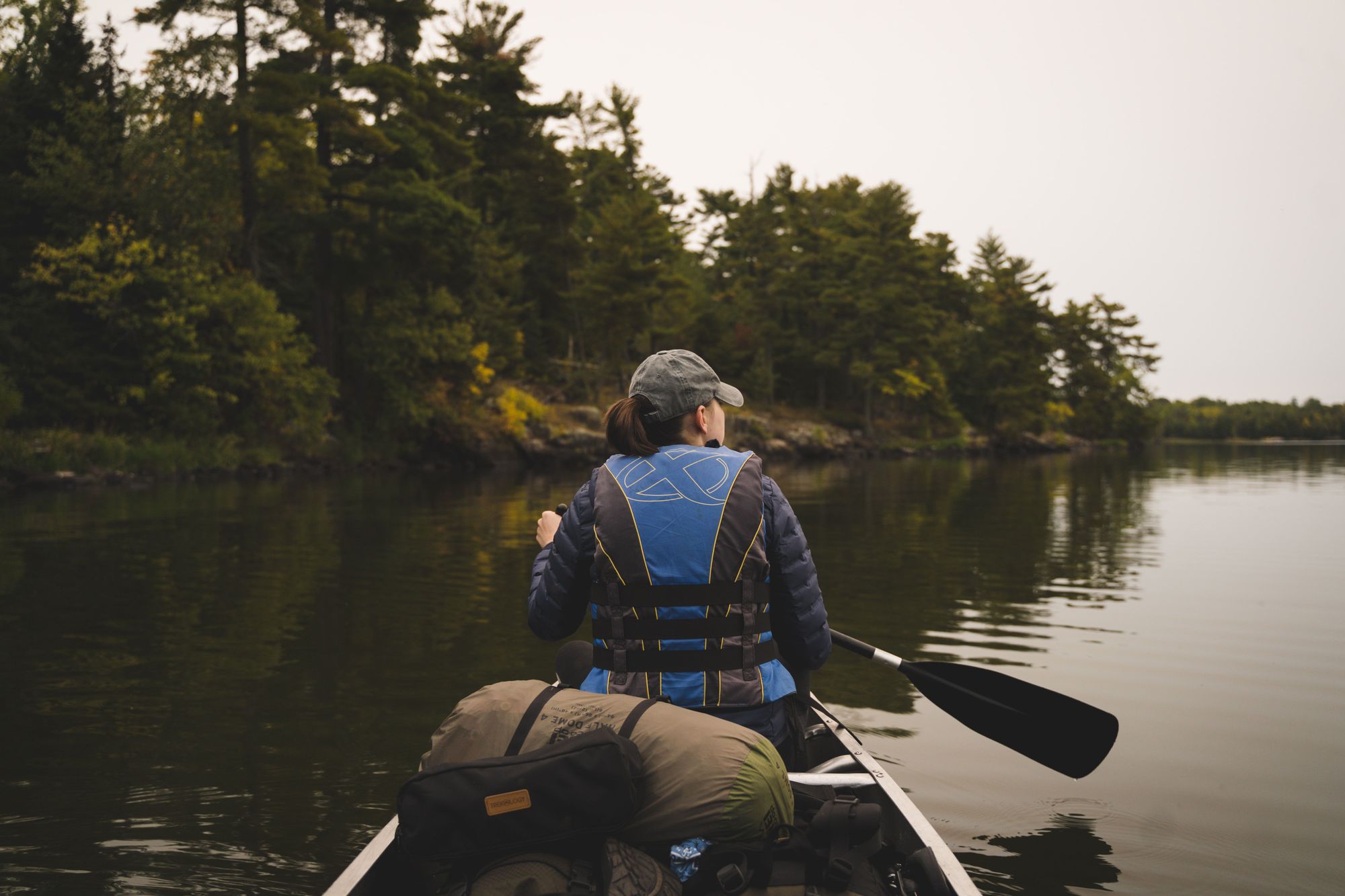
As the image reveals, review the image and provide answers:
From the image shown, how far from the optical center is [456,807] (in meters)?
2.20

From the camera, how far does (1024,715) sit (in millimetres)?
3820

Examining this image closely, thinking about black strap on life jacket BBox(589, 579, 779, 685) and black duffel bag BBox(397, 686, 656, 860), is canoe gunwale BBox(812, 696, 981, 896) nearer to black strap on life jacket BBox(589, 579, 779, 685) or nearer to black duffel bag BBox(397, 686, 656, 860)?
black strap on life jacket BBox(589, 579, 779, 685)

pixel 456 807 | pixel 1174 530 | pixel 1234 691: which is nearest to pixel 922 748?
pixel 1234 691

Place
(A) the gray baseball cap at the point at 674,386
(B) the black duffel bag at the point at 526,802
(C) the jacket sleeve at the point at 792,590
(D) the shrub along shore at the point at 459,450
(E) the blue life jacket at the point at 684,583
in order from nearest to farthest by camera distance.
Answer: (B) the black duffel bag at the point at 526,802 < (E) the blue life jacket at the point at 684,583 < (C) the jacket sleeve at the point at 792,590 < (A) the gray baseball cap at the point at 674,386 < (D) the shrub along shore at the point at 459,450

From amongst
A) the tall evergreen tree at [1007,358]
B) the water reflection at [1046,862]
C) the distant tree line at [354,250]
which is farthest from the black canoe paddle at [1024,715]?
the tall evergreen tree at [1007,358]

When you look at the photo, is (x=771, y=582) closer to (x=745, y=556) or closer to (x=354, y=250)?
(x=745, y=556)

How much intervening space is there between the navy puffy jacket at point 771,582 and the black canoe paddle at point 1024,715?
0.64m

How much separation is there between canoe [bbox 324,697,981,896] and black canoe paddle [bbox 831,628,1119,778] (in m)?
0.55

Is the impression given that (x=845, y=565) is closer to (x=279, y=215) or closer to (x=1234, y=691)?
(x=1234, y=691)

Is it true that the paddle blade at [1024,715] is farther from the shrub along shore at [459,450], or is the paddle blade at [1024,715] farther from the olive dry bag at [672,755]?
the shrub along shore at [459,450]

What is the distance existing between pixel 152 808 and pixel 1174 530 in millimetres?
14844

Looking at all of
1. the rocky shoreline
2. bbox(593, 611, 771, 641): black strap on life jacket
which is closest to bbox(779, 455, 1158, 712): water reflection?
bbox(593, 611, 771, 641): black strap on life jacket

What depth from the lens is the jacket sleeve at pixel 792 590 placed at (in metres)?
2.85

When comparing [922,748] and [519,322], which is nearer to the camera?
[922,748]
